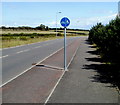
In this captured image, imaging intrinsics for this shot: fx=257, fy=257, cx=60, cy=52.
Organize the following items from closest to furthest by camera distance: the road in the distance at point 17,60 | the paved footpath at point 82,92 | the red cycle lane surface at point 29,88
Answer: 1. the paved footpath at point 82,92
2. the red cycle lane surface at point 29,88
3. the road in the distance at point 17,60

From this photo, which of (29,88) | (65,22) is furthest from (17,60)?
(29,88)

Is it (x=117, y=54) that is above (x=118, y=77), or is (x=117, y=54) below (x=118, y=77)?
above

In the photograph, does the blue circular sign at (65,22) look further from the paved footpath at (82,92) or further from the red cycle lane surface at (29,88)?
the paved footpath at (82,92)

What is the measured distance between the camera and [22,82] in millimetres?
10602

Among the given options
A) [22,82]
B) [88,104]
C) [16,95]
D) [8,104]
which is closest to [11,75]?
[22,82]

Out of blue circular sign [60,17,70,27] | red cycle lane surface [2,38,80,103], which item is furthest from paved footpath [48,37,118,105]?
blue circular sign [60,17,70,27]

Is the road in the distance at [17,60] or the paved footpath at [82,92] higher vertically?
the paved footpath at [82,92]

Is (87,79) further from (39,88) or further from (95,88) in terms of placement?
(39,88)

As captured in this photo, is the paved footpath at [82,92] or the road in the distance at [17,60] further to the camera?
the road in the distance at [17,60]

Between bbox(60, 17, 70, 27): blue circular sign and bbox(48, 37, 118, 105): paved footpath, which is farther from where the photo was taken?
bbox(60, 17, 70, 27): blue circular sign

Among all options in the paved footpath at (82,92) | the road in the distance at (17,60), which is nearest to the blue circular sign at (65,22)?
the road in the distance at (17,60)

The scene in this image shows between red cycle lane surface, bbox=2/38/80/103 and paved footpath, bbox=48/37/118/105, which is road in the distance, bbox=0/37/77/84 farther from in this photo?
paved footpath, bbox=48/37/118/105

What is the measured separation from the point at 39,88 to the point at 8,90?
113 centimetres

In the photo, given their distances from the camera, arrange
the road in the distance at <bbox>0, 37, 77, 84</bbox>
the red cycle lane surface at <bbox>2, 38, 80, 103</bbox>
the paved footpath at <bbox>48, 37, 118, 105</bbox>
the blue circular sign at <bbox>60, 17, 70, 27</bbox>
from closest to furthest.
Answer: the paved footpath at <bbox>48, 37, 118, 105</bbox> < the red cycle lane surface at <bbox>2, 38, 80, 103</bbox> < the road in the distance at <bbox>0, 37, 77, 84</bbox> < the blue circular sign at <bbox>60, 17, 70, 27</bbox>
